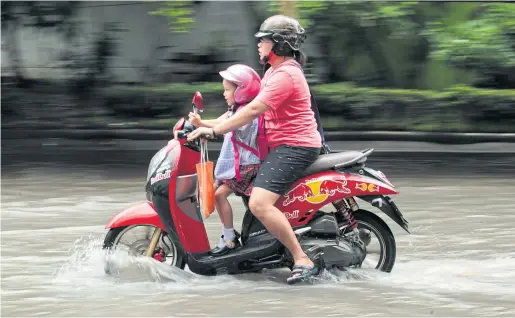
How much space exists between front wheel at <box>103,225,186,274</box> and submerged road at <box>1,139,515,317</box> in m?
0.10

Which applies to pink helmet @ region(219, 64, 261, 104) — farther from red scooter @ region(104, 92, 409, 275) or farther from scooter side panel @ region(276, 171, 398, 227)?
scooter side panel @ region(276, 171, 398, 227)

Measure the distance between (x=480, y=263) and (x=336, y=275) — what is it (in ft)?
4.11

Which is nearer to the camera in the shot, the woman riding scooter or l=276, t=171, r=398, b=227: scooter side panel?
the woman riding scooter

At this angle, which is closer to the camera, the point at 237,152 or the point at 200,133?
the point at 200,133

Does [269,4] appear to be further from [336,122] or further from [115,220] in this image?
[115,220]

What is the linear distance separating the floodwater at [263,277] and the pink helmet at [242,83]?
124cm

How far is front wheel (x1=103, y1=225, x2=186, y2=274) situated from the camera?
7039 millimetres

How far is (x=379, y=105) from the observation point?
43.0 ft

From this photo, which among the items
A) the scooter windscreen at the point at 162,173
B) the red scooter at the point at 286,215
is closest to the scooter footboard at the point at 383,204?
the red scooter at the point at 286,215

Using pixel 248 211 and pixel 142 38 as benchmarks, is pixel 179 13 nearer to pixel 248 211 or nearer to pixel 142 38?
pixel 142 38

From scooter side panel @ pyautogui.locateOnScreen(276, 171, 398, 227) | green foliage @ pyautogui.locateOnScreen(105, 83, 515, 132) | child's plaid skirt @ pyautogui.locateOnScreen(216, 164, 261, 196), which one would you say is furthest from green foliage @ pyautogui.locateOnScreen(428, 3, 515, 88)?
child's plaid skirt @ pyautogui.locateOnScreen(216, 164, 261, 196)

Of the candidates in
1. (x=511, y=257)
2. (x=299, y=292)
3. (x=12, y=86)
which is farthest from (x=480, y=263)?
(x=12, y=86)

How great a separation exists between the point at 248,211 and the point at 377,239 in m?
0.91

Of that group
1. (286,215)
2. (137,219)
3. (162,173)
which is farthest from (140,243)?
(286,215)
